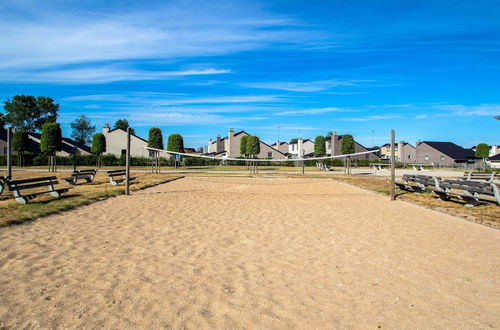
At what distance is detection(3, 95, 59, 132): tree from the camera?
64438 mm

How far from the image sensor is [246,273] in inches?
177

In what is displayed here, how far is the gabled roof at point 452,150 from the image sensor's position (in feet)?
214

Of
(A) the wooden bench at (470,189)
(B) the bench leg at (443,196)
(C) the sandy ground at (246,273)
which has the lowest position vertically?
(C) the sandy ground at (246,273)

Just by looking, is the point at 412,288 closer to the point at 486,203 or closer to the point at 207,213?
the point at 207,213

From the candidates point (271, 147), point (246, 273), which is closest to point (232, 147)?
point (271, 147)

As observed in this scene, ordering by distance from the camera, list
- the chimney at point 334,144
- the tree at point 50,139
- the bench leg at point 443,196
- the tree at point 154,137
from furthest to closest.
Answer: the chimney at point 334,144 < the tree at point 154,137 < the tree at point 50,139 < the bench leg at point 443,196

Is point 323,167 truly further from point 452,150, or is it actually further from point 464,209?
point 452,150

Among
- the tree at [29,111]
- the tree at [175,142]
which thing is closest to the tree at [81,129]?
the tree at [29,111]

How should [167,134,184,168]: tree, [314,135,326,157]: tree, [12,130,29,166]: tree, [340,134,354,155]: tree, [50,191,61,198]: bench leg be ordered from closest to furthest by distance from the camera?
1. [50,191,61,198]: bench leg
2. [167,134,184,168]: tree
3. [12,130,29,166]: tree
4. [340,134,354,155]: tree
5. [314,135,326,157]: tree

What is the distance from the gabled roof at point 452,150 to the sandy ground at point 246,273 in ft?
215

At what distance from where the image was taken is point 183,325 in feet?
10.2

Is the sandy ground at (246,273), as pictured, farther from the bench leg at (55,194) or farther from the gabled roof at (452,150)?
the gabled roof at (452,150)

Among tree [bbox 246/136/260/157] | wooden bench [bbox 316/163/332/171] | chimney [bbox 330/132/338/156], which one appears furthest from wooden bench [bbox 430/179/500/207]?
chimney [bbox 330/132/338/156]

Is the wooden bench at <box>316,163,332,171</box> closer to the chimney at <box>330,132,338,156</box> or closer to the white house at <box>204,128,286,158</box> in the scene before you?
the white house at <box>204,128,286,158</box>
